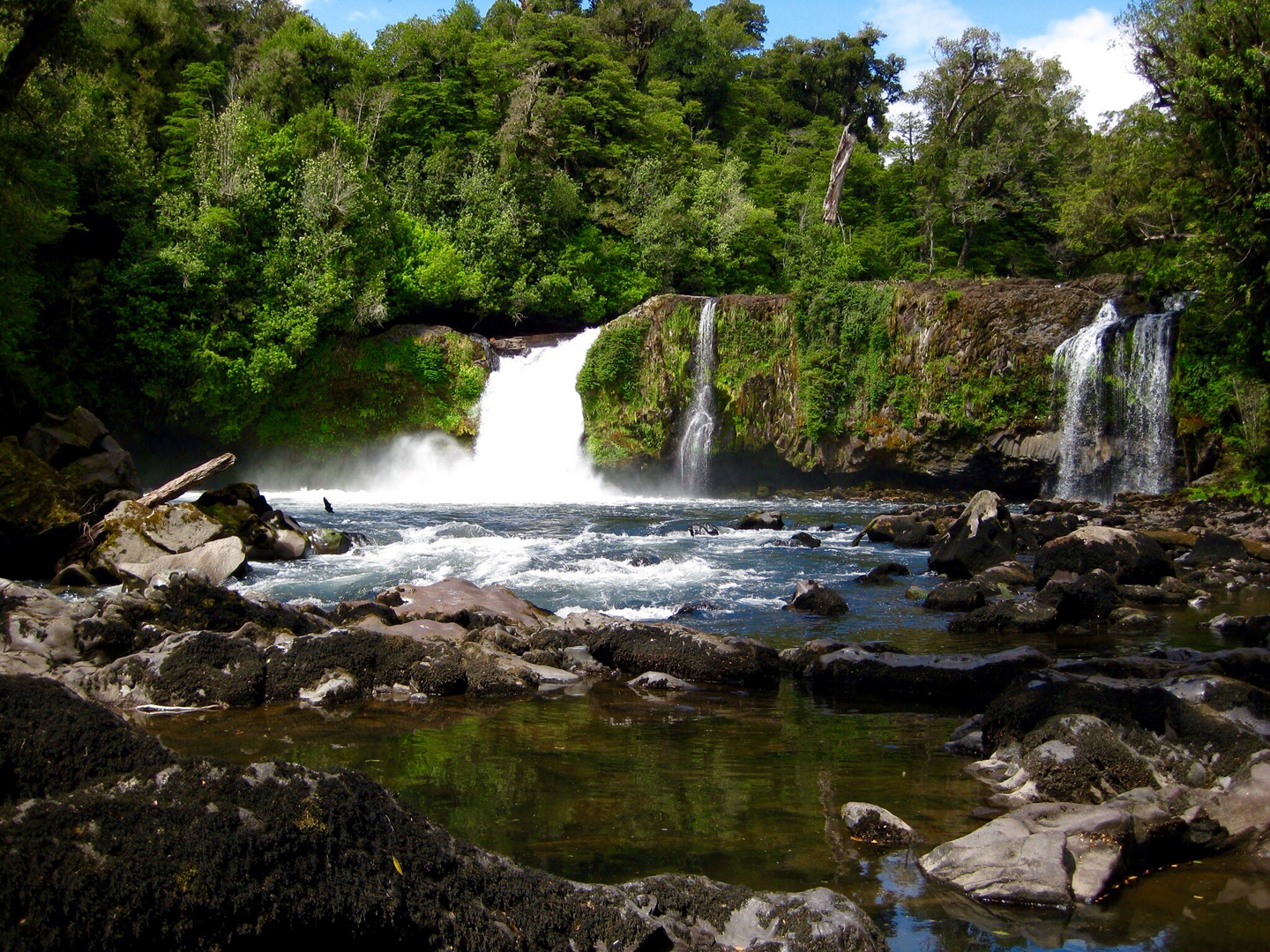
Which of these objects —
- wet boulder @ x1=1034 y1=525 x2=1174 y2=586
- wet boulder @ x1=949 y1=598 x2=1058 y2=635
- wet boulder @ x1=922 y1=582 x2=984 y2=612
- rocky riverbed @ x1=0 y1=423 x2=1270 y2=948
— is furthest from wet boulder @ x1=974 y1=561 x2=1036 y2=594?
wet boulder @ x1=949 y1=598 x2=1058 y2=635

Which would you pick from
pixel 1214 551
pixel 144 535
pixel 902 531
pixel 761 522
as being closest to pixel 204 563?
pixel 144 535

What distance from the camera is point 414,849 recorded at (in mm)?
2816

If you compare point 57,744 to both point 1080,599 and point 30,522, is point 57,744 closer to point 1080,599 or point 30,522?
point 1080,599

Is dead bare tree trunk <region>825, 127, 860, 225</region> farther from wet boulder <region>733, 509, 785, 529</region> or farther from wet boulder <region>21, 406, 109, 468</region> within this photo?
wet boulder <region>21, 406, 109, 468</region>

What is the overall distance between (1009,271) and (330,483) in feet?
106

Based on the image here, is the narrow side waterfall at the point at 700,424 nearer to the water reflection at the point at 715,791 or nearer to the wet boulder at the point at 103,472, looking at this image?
the wet boulder at the point at 103,472

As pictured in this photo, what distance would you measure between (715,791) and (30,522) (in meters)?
12.0

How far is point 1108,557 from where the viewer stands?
13156mm

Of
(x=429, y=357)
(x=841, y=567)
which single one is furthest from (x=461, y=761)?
(x=429, y=357)

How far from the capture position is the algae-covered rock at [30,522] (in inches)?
505

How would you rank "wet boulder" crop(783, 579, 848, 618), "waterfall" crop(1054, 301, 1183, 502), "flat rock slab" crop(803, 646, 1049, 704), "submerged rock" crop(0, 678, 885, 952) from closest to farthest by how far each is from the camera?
"submerged rock" crop(0, 678, 885, 952) < "flat rock slab" crop(803, 646, 1049, 704) < "wet boulder" crop(783, 579, 848, 618) < "waterfall" crop(1054, 301, 1183, 502)

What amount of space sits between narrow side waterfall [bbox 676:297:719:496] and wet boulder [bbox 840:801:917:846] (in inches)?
966

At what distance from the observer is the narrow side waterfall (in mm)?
29047

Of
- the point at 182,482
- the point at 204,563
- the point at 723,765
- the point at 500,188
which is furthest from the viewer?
the point at 500,188
